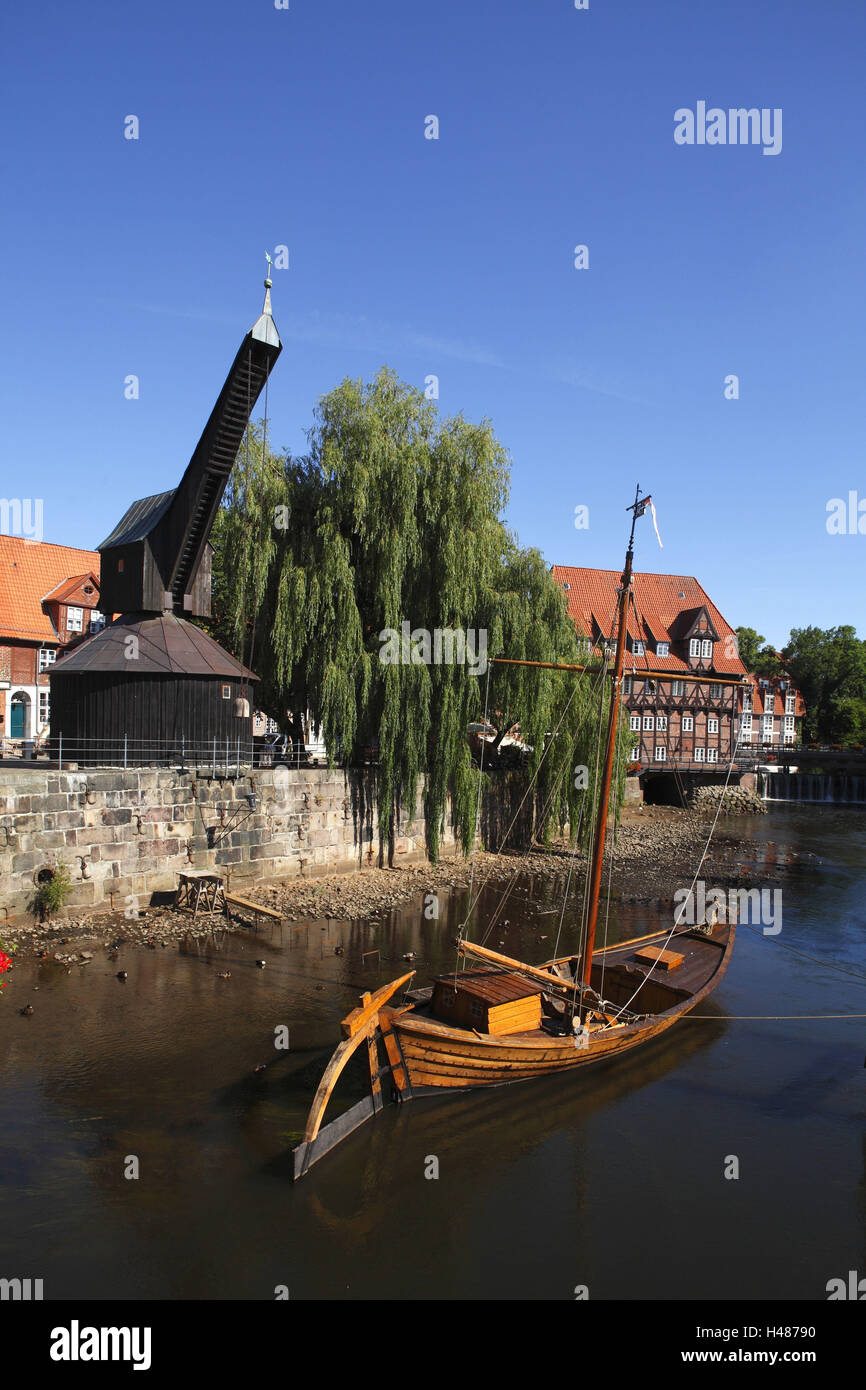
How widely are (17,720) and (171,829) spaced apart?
2184 centimetres

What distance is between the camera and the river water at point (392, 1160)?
8672 mm

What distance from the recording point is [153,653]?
22.8 meters

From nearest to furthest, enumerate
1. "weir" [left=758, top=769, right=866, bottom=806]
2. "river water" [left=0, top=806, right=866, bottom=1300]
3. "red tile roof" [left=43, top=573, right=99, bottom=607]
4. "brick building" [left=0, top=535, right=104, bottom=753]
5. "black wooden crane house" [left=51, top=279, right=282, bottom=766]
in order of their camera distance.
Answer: "river water" [left=0, top=806, right=866, bottom=1300], "black wooden crane house" [left=51, top=279, right=282, bottom=766], "brick building" [left=0, top=535, right=104, bottom=753], "red tile roof" [left=43, top=573, right=99, bottom=607], "weir" [left=758, top=769, right=866, bottom=806]

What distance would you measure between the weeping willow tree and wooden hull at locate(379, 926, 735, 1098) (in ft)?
39.0

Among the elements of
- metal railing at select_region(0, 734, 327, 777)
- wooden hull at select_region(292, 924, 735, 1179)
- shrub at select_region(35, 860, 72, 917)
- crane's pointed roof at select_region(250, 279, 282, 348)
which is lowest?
wooden hull at select_region(292, 924, 735, 1179)

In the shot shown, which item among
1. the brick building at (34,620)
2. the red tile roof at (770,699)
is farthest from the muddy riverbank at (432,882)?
the red tile roof at (770,699)

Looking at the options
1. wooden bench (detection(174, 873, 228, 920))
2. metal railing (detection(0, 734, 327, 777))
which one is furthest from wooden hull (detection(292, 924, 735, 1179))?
metal railing (detection(0, 734, 327, 777))

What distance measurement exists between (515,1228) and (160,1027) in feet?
23.8

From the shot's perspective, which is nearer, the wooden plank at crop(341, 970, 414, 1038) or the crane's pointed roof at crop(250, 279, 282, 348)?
the wooden plank at crop(341, 970, 414, 1038)

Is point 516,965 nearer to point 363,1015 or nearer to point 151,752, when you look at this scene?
point 363,1015

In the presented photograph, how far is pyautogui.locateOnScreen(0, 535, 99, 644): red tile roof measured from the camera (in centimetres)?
3838

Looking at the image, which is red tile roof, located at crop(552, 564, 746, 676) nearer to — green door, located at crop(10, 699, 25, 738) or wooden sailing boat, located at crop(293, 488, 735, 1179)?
green door, located at crop(10, 699, 25, 738)

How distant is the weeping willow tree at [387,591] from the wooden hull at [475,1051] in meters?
11.9
